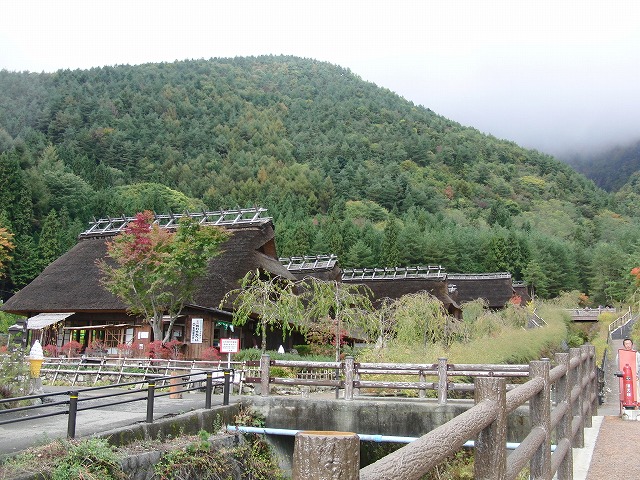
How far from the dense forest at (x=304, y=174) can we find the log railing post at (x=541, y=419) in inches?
1694

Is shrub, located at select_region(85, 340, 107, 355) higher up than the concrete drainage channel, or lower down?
higher up

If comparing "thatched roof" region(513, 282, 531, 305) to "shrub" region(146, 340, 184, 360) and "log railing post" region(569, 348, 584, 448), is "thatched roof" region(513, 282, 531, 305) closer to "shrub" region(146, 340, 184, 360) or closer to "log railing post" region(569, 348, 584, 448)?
"shrub" region(146, 340, 184, 360)

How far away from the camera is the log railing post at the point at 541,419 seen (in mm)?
3863

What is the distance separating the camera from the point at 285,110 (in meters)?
115

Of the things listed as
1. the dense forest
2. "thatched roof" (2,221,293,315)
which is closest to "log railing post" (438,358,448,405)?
"thatched roof" (2,221,293,315)

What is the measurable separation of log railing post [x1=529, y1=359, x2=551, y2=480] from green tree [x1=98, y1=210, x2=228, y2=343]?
1918 cm

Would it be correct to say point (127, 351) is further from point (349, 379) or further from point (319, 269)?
point (319, 269)

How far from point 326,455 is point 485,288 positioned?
5196 cm

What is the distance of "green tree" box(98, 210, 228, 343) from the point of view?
2264 cm

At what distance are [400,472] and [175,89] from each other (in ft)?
367

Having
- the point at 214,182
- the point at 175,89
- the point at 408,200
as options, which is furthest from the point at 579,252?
the point at 175,89

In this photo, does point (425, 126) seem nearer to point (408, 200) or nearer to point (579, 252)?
point (408, 200)

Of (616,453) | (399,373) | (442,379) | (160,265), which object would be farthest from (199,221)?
(616,453)

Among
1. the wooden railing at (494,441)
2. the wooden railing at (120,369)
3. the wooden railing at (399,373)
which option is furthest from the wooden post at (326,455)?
the wooden railing at (120,369)
